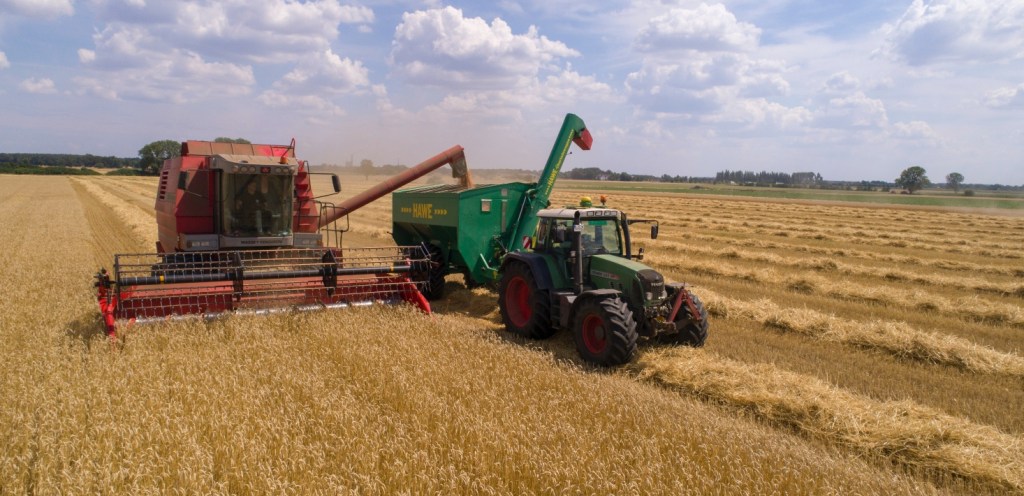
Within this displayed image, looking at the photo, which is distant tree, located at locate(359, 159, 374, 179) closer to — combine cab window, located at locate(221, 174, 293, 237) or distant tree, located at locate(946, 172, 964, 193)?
combine cab window, located at locate(221, 174, 293, 237)

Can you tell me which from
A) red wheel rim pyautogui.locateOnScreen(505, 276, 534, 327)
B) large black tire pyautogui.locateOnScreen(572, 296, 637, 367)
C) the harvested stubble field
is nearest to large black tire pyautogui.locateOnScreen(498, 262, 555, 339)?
red wheel rim pyautogui.locateOnScreen(505, 276, 534, 327)

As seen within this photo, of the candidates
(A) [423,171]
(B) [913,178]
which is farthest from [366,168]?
(B) [913,178]

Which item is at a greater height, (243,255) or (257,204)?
(257,204)

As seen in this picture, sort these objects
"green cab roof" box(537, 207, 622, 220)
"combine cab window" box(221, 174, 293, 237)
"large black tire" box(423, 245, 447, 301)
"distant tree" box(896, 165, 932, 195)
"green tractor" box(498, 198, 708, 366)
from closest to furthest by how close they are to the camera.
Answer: "green tractor" box(498, 198, 708, 366)
"green cab roof" box(537, 207, 622, 220)
"combine cab window" box(221, 174, 293, 237)
"large black tire" box(423, 245, 447, 301)
"distant tree" box(896, 165, 932, 195)

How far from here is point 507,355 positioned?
20.2ft

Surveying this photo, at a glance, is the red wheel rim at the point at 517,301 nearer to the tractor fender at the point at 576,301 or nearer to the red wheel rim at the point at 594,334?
the tractor fender at the point at 576,301

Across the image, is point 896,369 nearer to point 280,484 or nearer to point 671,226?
point 280,484

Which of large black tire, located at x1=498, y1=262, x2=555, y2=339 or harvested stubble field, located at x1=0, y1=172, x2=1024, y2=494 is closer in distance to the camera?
harvested stubble field, located at x1=0, y1=172, x2=1024, y2=494

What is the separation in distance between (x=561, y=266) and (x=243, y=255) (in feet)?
14.7

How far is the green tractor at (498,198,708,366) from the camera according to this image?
20.4 ft

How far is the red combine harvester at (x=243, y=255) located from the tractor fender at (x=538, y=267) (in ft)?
Result: 4.63

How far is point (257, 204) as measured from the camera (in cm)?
895

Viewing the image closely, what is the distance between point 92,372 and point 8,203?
97.5 feet

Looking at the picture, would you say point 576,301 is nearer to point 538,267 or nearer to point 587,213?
point 538,267
